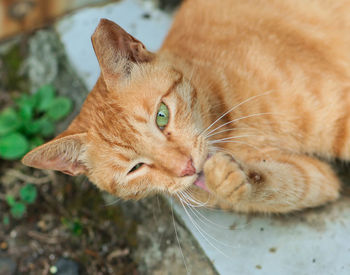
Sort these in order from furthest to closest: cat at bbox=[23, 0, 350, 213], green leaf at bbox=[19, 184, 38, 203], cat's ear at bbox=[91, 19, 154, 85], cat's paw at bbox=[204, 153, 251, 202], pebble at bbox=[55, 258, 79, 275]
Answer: green leaf at bbox=[19, 184, 38, 203], pebble at bbox=[55, 258, 79, 275], cat at bbox=[23, 0, 350, 213], cat's ear at bbox=[91, 19, 154, 85], cat's paw at bbox=[204, 153, 251, 202]

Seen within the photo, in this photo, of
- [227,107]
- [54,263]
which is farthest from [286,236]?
[54,263]

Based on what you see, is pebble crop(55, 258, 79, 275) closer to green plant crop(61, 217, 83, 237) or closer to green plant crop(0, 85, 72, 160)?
green plant crop(61, 217, 83, 237)

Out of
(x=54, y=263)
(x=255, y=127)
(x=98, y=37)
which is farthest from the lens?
(x=54, y=263)

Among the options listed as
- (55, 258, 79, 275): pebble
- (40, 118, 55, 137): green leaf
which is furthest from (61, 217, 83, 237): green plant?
(40, 118, 55, 137): green leaf

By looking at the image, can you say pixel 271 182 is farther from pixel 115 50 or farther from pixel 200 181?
pixel 115 50

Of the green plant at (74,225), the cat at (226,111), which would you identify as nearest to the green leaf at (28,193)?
the green plant at (74,225)

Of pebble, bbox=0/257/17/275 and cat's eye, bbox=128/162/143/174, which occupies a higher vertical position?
cat's eye, bbox=128/162/143/174

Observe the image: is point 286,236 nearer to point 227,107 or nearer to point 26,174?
point 227,107
